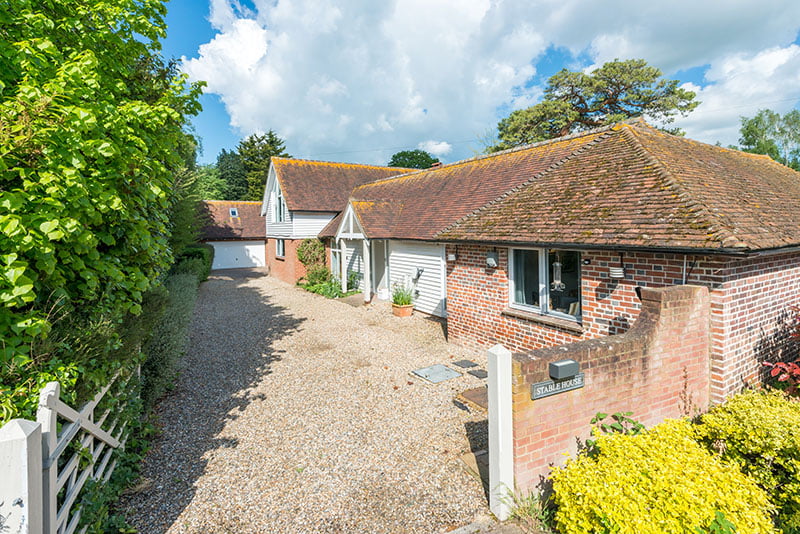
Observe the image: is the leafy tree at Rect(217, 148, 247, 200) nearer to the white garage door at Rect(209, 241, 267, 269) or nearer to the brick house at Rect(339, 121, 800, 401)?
the white garage door at Rect(209, 241, 267, 269)

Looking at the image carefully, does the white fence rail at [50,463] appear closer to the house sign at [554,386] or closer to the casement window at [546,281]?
the house sign at [554,386]

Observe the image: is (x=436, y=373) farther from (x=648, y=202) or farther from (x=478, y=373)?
(x=648, y=202)

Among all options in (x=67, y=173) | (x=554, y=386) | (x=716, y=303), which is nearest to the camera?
(x=67, y=173)

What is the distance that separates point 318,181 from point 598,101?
21.8 m

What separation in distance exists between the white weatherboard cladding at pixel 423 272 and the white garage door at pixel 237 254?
19.7m

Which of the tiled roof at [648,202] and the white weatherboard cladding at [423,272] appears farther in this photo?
the white weatherboard cladding at [423,272]

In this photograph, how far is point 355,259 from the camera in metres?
18.6

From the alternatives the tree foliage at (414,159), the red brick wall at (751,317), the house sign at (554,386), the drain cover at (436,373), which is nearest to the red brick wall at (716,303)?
the red brick wall at (751,317)

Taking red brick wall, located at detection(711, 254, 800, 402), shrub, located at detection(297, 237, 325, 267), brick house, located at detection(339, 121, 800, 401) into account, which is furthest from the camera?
shrub, located at detection(297, 237, 325, 267)

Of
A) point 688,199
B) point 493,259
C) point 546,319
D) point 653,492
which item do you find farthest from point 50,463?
point 688,199

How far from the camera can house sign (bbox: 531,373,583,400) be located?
3.94 m

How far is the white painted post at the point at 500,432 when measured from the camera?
12.5 ft

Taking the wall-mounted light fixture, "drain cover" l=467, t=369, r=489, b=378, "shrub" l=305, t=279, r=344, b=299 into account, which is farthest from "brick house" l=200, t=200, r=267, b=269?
the wall-mounted light fixture

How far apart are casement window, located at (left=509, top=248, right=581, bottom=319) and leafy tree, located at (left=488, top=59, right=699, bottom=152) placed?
24.2 meters
